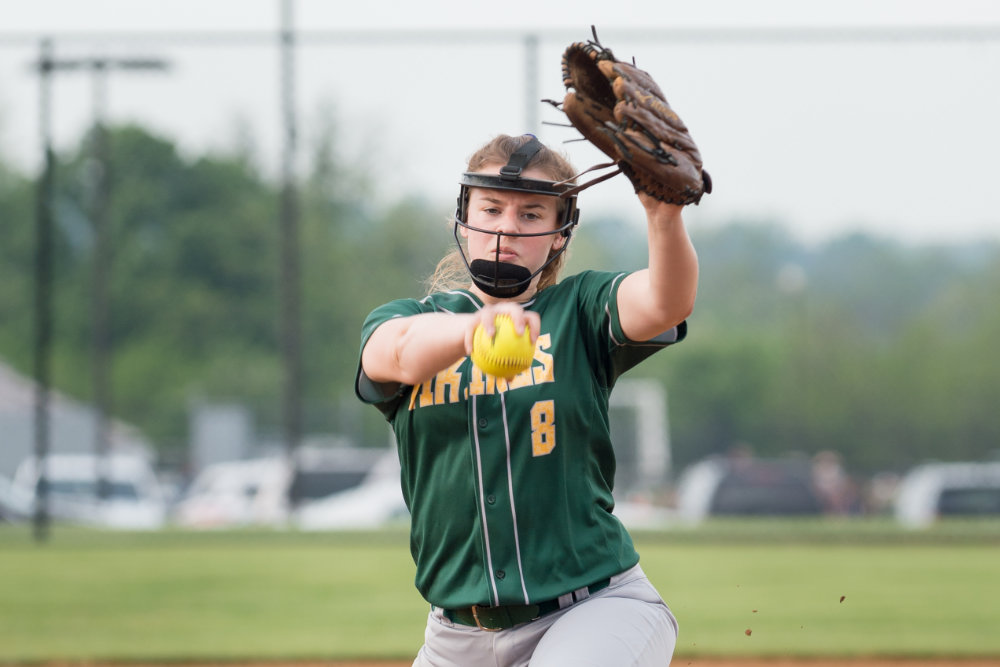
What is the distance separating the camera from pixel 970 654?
21.9 feet

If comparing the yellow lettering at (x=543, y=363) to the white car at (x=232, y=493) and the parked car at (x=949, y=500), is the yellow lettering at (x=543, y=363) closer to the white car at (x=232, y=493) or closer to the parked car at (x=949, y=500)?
the parked car at (x=949, y=500)

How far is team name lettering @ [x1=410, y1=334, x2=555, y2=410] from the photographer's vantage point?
2.51m

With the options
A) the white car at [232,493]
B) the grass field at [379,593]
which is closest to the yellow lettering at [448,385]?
the grass field at [379,593]

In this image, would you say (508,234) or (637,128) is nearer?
(637,128)

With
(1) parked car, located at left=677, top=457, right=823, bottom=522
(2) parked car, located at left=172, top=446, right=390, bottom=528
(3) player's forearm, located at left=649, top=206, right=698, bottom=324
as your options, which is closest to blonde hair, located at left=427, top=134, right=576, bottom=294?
(3) player's forearm, located at left=649, top=206, right=698, bottom=324

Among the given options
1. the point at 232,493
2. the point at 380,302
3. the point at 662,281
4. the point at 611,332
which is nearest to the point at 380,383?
the point at 611,332

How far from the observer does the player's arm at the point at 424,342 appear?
6.55 ft

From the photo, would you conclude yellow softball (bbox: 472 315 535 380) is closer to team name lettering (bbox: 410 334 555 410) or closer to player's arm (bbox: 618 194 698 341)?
player's arm (bbox: 618 194 698 341)

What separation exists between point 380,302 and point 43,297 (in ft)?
30.9

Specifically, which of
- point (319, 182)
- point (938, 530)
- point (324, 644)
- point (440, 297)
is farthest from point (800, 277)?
point (440, 297)

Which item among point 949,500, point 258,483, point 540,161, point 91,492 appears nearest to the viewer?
point 540,161

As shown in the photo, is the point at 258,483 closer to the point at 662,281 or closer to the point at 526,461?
the point at 526,461

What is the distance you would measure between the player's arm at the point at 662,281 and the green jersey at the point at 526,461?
0.22 ft

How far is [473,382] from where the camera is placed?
2.52 m
